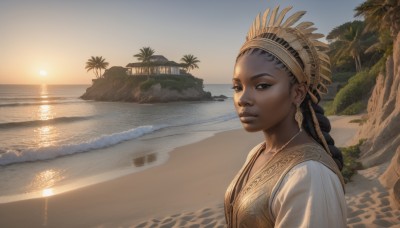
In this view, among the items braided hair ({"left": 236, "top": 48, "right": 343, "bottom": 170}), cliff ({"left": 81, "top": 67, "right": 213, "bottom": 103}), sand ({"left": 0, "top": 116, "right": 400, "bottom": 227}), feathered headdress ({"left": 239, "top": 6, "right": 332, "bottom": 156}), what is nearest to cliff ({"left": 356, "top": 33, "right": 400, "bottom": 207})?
sand ({"left": 0, "top": 116, "right": 400, "bottom": 227})

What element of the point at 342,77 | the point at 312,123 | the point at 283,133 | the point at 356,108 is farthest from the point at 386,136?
the point at 342,77

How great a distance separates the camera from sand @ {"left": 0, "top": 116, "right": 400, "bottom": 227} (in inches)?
209

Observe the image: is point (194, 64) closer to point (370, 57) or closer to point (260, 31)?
point (370, 57)

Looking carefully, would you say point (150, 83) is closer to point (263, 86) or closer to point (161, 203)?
point (161, 203)

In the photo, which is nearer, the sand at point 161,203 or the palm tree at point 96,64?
the sand at point 161,203

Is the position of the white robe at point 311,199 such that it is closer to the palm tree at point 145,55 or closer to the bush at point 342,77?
the bush at point 342,77

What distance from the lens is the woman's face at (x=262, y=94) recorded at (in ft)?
4.80

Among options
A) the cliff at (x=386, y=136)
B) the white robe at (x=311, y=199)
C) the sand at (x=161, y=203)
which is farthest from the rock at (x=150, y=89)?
the white robe at (x=311, y=199)

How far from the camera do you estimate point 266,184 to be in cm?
139

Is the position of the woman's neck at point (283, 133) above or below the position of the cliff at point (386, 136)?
above

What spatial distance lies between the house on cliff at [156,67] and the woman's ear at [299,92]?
70429 millimetres

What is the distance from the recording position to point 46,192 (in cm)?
817

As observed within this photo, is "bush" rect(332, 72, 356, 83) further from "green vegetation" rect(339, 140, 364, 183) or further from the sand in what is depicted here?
the sand

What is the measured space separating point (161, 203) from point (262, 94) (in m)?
5.91
